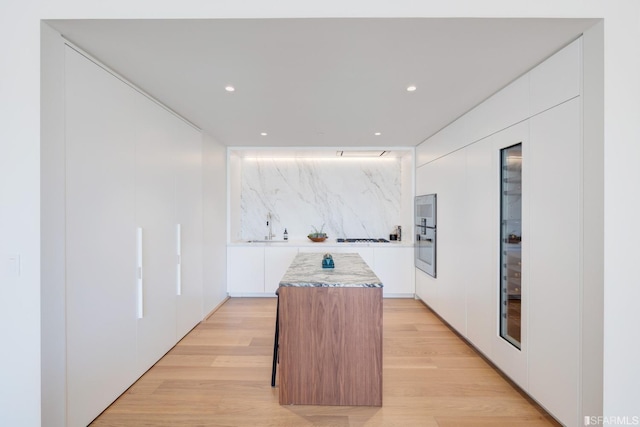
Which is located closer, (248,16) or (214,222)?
(248,16)

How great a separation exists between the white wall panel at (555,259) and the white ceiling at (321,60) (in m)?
0.51

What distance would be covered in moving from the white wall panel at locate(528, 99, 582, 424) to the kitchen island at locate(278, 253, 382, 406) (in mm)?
1085

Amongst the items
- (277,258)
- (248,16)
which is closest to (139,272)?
(248,16)

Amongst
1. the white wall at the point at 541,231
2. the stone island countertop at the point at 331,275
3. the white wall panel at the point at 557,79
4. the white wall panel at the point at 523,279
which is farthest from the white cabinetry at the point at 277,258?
the white wall panel at the point at 557,79

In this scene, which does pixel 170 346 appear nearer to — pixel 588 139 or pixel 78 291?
pixel 78 291

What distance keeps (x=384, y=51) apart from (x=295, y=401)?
7.98 ft

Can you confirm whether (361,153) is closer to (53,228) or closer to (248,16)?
(248,16)

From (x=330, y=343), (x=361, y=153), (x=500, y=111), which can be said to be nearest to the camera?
(x=330, y=343)

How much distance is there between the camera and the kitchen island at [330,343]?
1.92m

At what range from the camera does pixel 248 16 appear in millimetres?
1444

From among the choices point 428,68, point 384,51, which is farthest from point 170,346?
point 428,68

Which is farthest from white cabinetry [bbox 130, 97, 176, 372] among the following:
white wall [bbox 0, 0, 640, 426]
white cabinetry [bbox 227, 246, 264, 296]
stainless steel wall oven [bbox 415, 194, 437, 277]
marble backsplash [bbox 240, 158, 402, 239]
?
stainless steel wall oven [bbox 415, 194, 437, 277]

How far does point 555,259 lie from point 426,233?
6.81 ft

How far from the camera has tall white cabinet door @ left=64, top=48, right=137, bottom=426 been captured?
1653 millimetres
